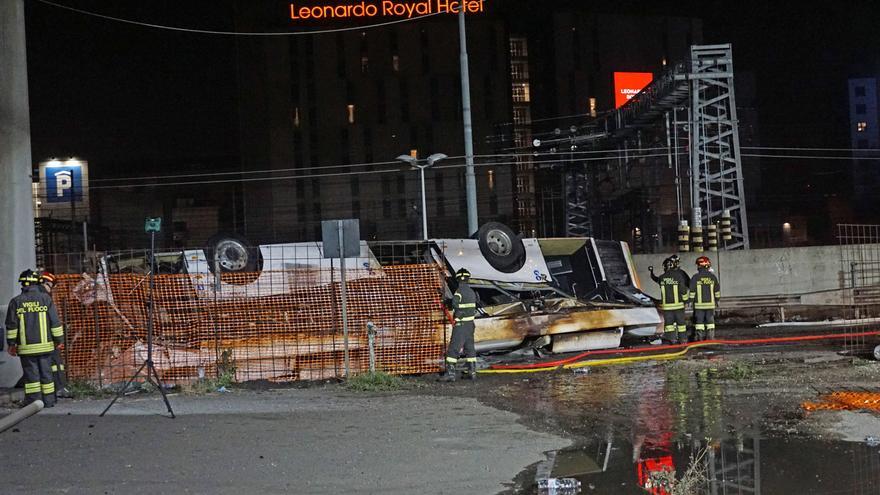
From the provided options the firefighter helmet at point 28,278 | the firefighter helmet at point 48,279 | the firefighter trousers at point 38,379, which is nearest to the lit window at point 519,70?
the firefighter helmet at point 48,279

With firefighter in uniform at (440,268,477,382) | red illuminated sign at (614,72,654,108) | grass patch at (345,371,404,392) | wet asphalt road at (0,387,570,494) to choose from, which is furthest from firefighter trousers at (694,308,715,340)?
red illuminated sign at (614,72,654,108)

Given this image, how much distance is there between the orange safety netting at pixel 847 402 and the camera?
30.7 ft

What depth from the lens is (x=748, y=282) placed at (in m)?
24.1

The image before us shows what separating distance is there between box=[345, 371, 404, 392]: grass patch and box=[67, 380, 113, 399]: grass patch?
132 inches

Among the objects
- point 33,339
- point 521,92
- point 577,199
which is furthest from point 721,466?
point 521,92

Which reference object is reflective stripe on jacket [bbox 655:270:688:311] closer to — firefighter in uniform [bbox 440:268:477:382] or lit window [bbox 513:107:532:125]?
firefighter in uniform [bbox 440:268:477:382]

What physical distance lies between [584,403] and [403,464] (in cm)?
369

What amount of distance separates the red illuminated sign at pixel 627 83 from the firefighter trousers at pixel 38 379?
166 ft

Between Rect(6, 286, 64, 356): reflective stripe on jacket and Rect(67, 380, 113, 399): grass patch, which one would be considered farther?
Rect(67, 380, 113, 399): grass patch

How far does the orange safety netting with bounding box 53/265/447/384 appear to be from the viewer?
12305 millimetres

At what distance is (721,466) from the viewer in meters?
7.17

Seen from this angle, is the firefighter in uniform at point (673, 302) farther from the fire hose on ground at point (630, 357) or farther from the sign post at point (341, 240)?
the sign post at point (341, 240)

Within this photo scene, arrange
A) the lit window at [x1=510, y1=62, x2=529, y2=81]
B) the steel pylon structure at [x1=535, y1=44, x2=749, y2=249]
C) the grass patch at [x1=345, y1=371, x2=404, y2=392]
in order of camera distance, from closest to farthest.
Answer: the grass patch at [x1=345, y1=371, x2=404, y2=392] → the steel pylon structure at [x1=535, y1=44, x2=749, y2=249] → the lit window at [x1=510, y1=62, x2=529, y2=81]

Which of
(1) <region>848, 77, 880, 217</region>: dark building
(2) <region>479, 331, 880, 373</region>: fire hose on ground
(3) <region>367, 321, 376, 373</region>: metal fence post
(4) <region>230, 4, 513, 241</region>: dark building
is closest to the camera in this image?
(3) <region>367, 321, 376, 373</region>: metal fence post
